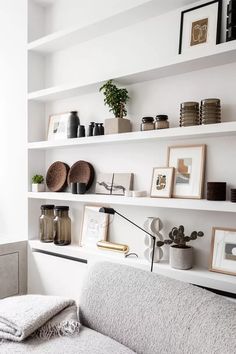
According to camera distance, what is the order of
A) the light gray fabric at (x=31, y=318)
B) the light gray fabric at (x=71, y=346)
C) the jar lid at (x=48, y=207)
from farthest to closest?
the jar lid at (x=48, y=207) → the light gray fabric at (x=31, y=318) → the light gray fabric at (x=71, y=346)

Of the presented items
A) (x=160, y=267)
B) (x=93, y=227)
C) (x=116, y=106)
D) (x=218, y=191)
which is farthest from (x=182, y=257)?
(x=116, y=106)

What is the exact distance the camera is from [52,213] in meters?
2.84

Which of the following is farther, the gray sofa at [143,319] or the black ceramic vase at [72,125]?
the black ceramic vase at [72,125]

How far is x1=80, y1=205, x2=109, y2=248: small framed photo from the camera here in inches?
100.0

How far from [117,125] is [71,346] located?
1.36m

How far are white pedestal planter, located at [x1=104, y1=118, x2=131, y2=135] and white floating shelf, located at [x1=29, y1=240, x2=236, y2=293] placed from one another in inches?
33.6

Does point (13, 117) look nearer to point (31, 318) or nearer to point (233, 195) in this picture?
point (31, 318)

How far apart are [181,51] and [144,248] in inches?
51.3

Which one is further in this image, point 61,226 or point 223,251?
point 61,226

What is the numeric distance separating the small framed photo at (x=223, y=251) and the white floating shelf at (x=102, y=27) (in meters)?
1.42

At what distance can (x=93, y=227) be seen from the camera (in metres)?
2.60

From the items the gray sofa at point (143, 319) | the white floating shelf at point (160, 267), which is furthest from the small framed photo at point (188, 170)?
the gray sofa at point (143, 319)

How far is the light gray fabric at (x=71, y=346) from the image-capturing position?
1.55m

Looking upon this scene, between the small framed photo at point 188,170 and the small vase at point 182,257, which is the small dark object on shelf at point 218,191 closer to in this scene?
the small framed photo at point 188,170
